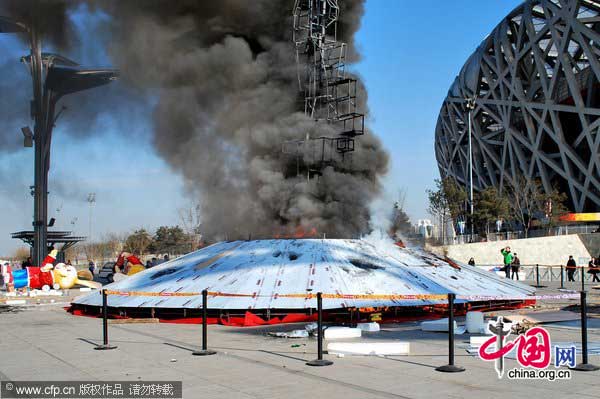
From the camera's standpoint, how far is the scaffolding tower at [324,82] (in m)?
19.0

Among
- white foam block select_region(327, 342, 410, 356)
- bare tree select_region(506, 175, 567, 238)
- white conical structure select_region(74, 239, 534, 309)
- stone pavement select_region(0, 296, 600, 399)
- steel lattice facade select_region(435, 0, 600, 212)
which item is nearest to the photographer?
stone pavement select_region(0, 296, 600, 399)

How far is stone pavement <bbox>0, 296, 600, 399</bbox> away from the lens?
6.55m

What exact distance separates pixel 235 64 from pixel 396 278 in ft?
26.3

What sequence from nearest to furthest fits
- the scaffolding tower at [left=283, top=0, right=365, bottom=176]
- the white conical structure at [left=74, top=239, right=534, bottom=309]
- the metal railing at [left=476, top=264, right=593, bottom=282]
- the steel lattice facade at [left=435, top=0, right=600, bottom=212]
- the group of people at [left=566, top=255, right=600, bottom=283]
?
the white conical structure at [left=74, top=239, right=534, bottom=309] < the scaffolding tower at [left=283, top=0, right=365, bottom=176] < the group of people at [left=566, top=255, right=600, bottom=283] < the metal railing at [left=476, top=264, right=593, bottom=282] < the steel lattice facade at [left=435, top=0, right=600, bottom=212]

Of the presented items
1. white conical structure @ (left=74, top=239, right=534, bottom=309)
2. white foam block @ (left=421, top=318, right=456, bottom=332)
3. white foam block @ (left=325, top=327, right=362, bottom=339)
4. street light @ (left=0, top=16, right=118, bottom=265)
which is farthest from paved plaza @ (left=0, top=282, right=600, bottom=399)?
street light @ (left=0, top=16, right=118, bottom=265)

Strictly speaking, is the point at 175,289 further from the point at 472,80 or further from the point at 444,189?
the point at 472,80

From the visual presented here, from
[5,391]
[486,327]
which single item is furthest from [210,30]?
[5,391]

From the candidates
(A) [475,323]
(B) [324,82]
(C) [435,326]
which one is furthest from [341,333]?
(B) [324,82]

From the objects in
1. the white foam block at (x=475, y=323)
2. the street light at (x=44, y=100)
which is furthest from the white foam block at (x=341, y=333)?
the street light at (x=44, y=100)

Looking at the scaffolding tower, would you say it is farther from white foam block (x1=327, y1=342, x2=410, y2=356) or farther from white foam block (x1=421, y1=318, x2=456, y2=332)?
white foam block (x1=327, y1=342, x2=410, y2=356)

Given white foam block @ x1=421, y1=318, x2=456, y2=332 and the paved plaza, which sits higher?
white foam block @ x1=421, y1=318, x2=456, y2=332

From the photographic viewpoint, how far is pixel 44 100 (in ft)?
119

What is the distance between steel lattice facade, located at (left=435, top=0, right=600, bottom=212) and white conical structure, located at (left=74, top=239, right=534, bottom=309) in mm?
39218

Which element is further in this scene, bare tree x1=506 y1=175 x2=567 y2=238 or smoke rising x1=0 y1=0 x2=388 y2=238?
bare tree x1=506 y1=175 x2=567 y2=238
